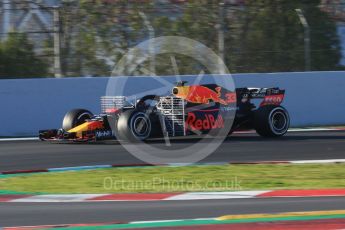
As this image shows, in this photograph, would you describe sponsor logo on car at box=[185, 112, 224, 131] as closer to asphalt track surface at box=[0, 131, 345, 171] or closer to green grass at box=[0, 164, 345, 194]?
asphalt track surface at box=[0, 131, 345, 171]

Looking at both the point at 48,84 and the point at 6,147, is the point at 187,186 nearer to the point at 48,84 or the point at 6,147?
the point at 6,147

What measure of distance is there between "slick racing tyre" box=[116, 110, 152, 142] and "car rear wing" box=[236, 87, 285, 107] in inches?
78.6

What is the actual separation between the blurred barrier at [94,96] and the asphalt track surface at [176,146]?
5.76 feet

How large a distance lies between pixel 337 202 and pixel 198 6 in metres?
11.2

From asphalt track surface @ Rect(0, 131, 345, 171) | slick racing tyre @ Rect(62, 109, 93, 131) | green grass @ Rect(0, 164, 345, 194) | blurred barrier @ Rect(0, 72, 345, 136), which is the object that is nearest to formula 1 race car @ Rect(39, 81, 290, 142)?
slick racing tyre @ Rect(62, 109, 93, 131)

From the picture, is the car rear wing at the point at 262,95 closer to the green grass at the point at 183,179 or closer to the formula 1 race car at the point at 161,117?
the formula 1 race car at the point at 161,117

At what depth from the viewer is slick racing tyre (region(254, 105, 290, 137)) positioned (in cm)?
1492

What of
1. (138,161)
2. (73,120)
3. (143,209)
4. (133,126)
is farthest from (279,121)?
(143,209)

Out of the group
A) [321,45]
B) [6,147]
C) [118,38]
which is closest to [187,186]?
[6,147]

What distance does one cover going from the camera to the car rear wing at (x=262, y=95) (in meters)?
15.0

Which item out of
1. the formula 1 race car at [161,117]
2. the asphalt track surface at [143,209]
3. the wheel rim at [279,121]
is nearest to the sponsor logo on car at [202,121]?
Result: the formula 1 race car at [161,117]

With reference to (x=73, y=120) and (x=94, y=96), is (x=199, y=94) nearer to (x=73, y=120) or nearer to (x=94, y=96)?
(x=73, y=120)

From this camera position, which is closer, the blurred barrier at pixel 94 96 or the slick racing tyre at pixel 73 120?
the slick racing tyre at pixel 73 120

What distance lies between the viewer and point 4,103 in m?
16.8
